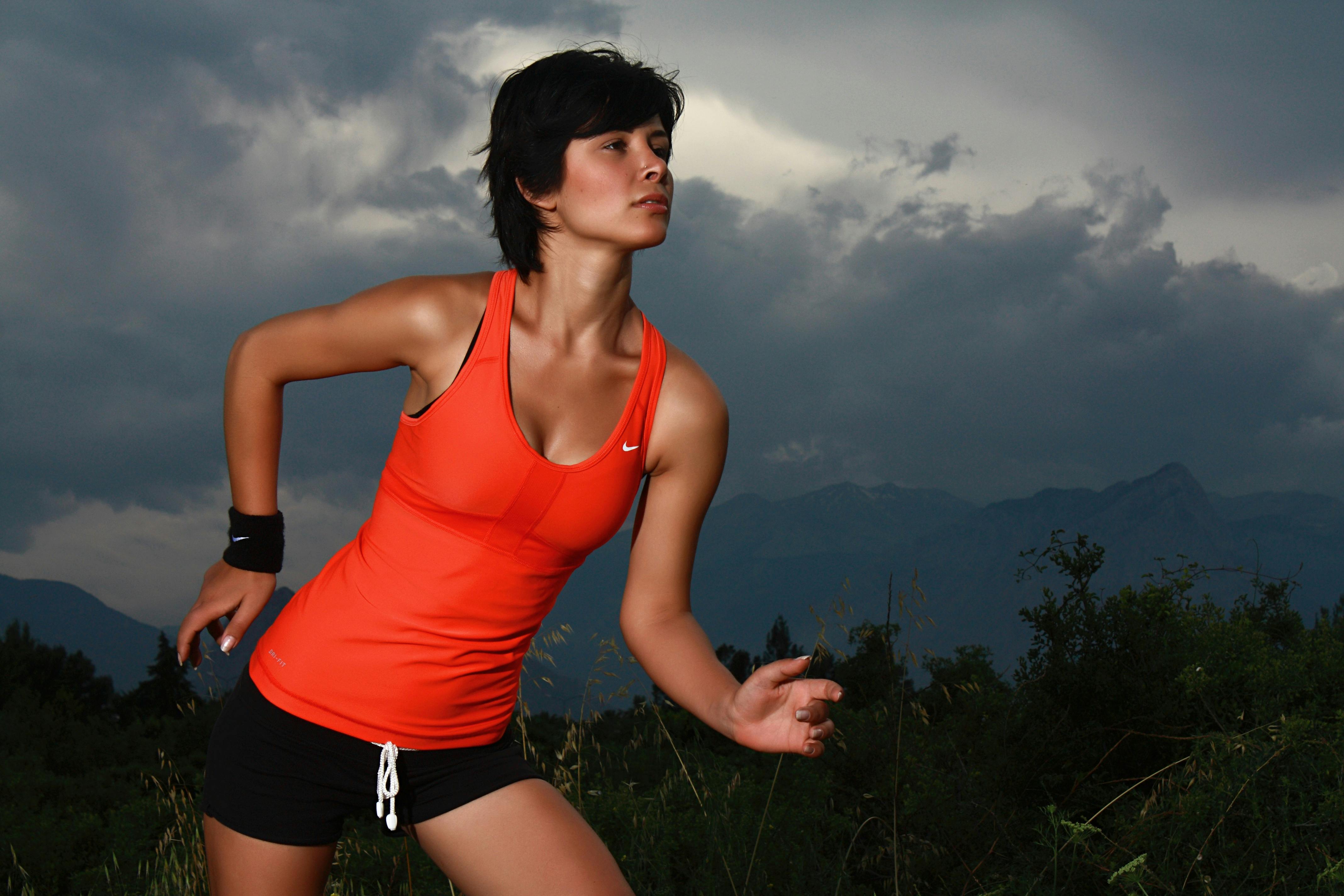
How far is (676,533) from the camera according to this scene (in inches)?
98.0

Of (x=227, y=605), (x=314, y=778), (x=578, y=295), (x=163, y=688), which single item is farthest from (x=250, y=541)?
(x=163, y=688)

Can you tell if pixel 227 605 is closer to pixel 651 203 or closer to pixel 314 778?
pixel 314 778

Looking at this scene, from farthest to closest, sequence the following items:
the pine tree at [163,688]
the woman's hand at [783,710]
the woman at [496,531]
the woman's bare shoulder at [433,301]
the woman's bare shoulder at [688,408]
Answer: the pine tree at [163,688] → the woman's bare shoulder at [688,408] → the woman's bare shoulder at [433,301] → the woman at [496,531] → the woman's hand at [783,710]

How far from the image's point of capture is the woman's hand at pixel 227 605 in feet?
8.48

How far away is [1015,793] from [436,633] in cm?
294

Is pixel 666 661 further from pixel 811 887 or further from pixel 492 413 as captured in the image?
pixel 811 887

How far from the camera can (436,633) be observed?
2.26m

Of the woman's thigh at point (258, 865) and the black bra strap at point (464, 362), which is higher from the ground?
the black bra strap at point (464, 362)

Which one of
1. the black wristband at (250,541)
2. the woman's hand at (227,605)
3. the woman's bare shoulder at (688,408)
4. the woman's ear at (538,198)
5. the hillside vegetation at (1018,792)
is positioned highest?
the woman's ear at (538,198)

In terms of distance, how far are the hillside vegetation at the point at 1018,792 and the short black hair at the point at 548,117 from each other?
1.59m

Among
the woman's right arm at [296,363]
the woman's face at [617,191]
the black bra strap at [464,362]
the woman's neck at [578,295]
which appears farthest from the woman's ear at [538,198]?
the black bra strap at [464,362]

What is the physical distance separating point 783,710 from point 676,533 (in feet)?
1.85

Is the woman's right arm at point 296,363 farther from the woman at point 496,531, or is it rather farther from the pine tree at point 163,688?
the pine tree at point 163,688

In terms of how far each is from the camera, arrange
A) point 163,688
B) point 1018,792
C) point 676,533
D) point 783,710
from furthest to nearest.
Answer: point 163,688 < point 1018,792 < point 676,533 < point 783,710
